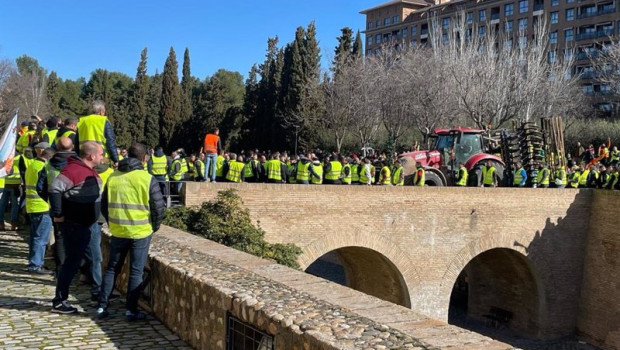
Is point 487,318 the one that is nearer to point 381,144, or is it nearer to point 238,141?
point 381,144

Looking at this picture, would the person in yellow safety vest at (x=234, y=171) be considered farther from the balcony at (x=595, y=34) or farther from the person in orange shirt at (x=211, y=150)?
the balcony at (x=595, y=34)

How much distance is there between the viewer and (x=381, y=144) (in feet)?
132

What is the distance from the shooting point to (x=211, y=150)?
53.8ft

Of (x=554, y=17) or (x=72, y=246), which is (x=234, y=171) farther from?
(x=554, y=17)

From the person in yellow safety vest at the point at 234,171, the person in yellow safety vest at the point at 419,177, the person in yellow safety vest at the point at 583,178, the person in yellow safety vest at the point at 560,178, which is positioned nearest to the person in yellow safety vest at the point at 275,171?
the person in yellow safety vest at the point at 234,171

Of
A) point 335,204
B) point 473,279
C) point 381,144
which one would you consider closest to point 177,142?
point 381,144

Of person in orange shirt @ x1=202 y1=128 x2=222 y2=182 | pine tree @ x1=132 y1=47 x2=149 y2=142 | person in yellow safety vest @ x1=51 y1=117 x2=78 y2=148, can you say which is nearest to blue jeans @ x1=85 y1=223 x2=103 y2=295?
person in yellow safety vest @ x1=51 y1=117 x2=78 y2=148

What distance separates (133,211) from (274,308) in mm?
2064

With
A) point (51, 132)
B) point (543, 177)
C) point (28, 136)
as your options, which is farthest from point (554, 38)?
point (51, 132)

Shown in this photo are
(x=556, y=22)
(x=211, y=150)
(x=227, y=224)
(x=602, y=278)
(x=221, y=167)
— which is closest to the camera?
(x=227, y=224)

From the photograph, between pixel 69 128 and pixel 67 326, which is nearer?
pixel 67 326

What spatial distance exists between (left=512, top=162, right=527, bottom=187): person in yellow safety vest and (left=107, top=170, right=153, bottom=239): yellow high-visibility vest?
18.4 meters

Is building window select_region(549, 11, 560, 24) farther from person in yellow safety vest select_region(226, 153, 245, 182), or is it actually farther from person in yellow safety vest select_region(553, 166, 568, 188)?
person in yellow safety vest select_region(226, 153, 245, 182)

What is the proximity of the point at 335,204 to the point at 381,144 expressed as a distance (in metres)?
23.9
